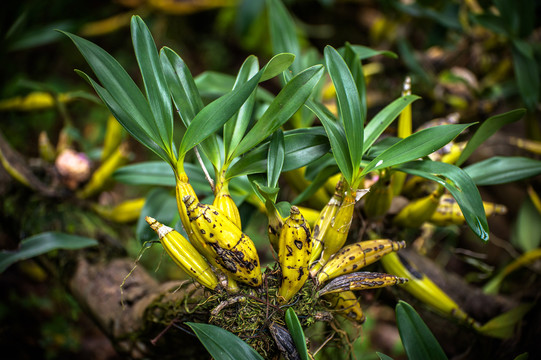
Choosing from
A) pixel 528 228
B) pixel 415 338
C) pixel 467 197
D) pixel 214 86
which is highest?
pixel 214 86

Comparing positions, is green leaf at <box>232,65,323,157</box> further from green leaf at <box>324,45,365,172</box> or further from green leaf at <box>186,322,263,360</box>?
green leaf at <box>186,322,263,360</box>

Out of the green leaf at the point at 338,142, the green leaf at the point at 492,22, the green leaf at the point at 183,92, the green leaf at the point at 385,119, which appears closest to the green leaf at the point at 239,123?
the green leaf at the point at 183,92

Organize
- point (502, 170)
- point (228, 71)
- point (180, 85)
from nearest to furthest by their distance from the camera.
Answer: point (180, 85)
point (502, 170)
point (228, 71)

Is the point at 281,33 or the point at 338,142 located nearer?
the point at 338,142

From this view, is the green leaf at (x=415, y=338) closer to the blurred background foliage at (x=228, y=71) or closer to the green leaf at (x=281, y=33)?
the blurred background foliage at (x=228, y=71)

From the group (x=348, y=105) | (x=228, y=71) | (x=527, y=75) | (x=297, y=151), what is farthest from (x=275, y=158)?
(x=228, y=71)

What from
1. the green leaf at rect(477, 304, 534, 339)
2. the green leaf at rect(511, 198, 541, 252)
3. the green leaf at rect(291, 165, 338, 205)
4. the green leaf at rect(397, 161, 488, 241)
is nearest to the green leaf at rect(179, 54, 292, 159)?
the green leaf at rect(291, 165, 338, 205)

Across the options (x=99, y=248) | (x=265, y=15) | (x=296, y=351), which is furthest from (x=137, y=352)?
(x=265, y=15)

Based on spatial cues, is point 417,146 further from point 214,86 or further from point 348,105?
point 214,86
